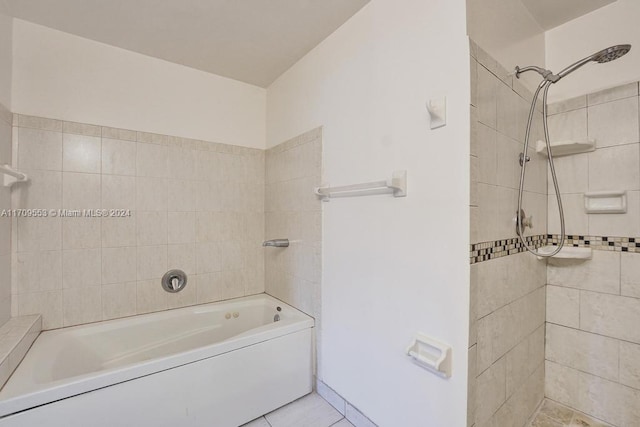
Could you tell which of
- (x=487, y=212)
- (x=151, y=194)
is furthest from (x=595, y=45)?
(x=151, y=194)

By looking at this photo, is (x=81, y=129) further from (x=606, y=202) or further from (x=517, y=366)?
(x=606, y=202)

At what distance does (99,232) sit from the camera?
6.23 feet

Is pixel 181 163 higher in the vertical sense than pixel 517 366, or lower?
higher

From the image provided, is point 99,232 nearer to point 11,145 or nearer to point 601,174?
point 11,145

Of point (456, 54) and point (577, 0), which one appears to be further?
point (577, 0)

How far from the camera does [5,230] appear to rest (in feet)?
5.21

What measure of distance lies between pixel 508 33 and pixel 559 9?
0.44 meters

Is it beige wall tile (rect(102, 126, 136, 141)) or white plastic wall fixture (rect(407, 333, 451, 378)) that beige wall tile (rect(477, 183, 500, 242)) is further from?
beige wall tile (rect(102, 126, 136, 141))

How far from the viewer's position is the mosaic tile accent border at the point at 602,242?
1.41m

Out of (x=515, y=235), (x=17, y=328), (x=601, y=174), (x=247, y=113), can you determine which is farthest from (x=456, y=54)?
(x=17, y=328)

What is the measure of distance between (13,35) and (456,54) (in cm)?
257

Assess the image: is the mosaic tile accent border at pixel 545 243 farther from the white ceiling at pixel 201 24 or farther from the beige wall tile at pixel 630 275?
the white ceiling at pixel 201 24

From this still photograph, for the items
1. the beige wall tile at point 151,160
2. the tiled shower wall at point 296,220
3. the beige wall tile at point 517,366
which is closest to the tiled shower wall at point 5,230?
the beige wall tile at point 151,160

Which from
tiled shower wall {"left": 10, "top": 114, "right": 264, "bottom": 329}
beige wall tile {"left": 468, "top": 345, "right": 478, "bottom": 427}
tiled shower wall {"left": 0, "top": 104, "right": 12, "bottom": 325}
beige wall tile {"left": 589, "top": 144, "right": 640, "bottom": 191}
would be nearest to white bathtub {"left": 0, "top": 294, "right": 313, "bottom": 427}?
tiled shower wall {"left": 10, "top": 114, "right": 264, "bottom": 329}
